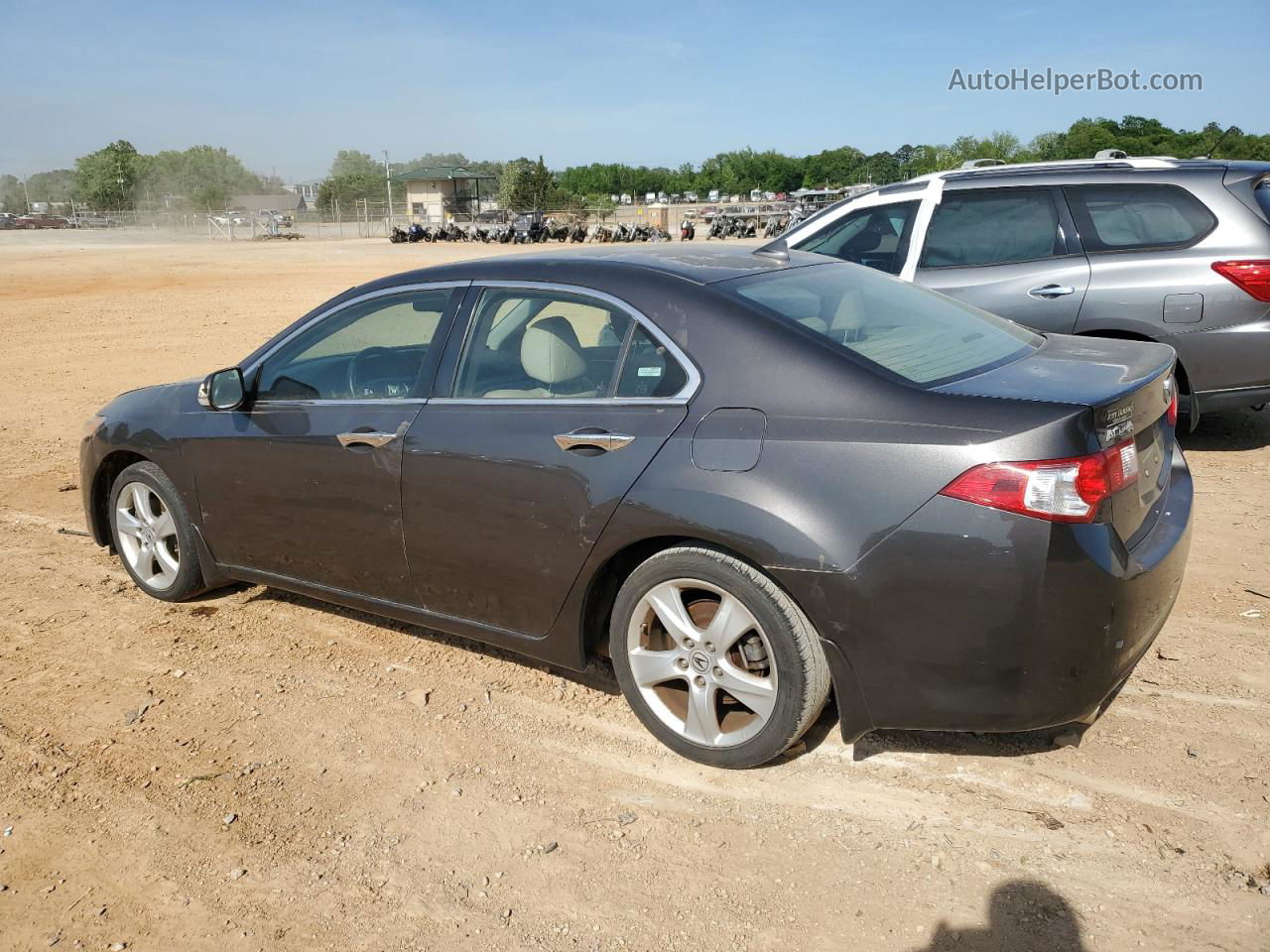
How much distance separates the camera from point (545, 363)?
151 inches

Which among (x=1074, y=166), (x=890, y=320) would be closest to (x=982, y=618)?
(x=890, y=320)

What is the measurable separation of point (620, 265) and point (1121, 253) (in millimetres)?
4329

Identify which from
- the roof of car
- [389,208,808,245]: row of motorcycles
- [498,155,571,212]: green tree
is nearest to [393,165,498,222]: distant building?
[498,155,571,212]: green tree

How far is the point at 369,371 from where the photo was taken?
439 cm

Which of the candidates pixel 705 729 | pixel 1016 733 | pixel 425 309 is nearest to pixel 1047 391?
pixel 1016 733

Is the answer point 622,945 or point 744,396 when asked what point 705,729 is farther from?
point 744,396

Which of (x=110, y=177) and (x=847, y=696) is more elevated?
(x=110, y=177)

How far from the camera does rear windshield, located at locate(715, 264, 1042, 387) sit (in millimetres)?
3373

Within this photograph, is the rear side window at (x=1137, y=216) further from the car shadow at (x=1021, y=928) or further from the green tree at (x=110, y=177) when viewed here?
the green tree at (x=110, y=177)

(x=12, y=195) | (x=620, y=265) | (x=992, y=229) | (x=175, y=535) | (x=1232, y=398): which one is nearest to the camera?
(x=620, y=265)

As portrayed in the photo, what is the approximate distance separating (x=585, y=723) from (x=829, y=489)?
4.54ft

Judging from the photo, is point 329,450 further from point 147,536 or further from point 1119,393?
point 1119,393

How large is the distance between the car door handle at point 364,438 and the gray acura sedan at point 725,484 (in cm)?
1

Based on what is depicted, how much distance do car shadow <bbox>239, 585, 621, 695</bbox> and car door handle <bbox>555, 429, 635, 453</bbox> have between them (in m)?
0.80
